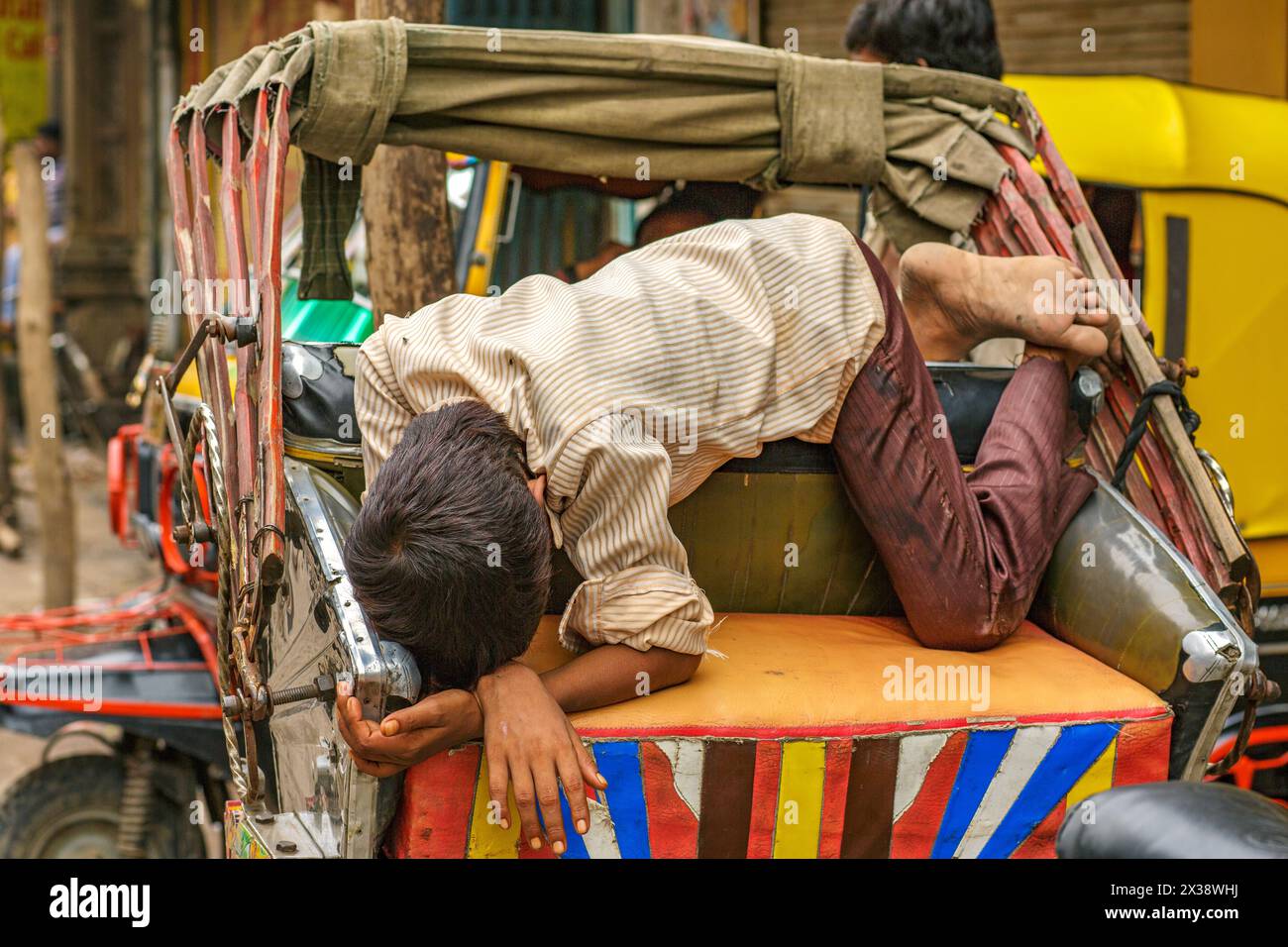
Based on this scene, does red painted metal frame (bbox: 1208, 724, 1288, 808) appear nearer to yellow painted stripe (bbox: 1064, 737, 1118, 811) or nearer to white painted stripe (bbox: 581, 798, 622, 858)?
yellow painted stripe (bbox: 1064, 737, 1118, 811)

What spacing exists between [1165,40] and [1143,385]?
3.51 meters

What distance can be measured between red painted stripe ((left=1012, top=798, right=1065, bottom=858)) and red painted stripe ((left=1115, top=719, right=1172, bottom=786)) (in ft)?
0.36

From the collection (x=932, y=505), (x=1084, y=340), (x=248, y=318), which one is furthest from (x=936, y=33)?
(x=248, y=318)

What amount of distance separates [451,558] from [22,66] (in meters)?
7.72

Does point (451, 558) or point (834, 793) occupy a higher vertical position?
point (451, 558)

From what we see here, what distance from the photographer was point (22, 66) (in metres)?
8.30

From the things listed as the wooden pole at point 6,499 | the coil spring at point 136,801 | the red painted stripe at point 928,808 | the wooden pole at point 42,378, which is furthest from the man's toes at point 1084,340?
the wooden pole at point 6,499

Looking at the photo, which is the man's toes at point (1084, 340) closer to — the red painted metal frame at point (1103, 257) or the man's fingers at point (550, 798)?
the red painted metal frame at point (1103, 257)

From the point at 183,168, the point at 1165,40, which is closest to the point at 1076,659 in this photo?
the point at 183,168

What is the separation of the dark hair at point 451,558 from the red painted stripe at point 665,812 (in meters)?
0.25

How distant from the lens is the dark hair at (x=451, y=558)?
1.88 m

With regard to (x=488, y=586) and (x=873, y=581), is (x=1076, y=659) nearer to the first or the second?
(x=873, y=581)

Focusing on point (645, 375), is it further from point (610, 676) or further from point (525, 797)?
point (525, 797)

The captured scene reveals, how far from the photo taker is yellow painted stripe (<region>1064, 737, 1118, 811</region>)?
217 centimetres
